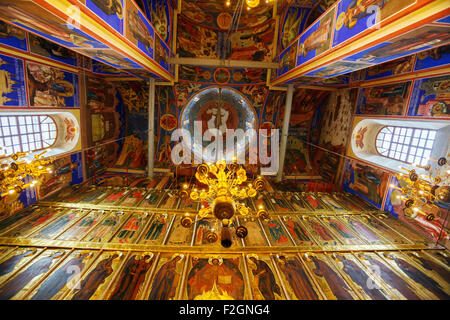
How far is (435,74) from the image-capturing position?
244 inches

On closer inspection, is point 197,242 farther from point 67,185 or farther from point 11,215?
point 67,185

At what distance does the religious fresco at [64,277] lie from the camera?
398 cm

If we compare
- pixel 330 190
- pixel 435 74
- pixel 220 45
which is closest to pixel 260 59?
pixel 220 45

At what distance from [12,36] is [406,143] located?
612 inches

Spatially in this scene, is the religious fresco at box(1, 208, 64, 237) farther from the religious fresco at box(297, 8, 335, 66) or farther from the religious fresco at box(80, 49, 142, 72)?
the religious fresco at box(297, 8, 335, 66)

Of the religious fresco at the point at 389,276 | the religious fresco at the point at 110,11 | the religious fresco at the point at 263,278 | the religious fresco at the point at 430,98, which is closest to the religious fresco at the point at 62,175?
the religious fresco at the point at 110,11

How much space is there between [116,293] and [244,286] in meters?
3.11

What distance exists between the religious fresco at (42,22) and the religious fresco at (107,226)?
5.49m

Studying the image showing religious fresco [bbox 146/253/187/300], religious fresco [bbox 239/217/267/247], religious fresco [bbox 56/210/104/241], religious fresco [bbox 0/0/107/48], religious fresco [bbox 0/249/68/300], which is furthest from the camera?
religious fresco [bbox 239/217/267/247]

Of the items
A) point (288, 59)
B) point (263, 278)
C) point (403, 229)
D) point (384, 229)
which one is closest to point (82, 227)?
point (263, 278)

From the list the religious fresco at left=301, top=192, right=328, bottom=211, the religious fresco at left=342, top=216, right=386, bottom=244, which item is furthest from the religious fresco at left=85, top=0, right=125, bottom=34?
the religious fresco at left=342, top=216, right=386, bottom=244

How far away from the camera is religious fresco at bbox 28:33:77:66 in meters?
6.26

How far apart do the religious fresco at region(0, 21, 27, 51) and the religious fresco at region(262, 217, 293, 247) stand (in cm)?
1048

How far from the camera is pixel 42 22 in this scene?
340 cm
